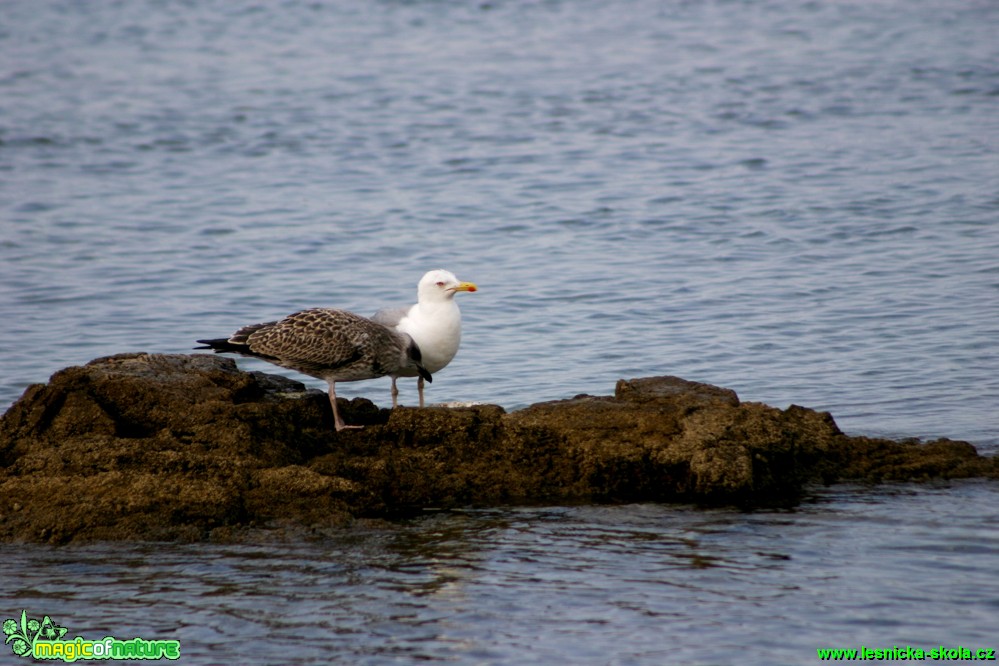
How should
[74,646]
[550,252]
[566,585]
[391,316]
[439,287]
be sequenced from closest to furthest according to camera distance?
[74,646] → [566,585] → [439,287] → [391,316] → [550,252]

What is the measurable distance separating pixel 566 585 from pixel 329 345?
8.16ft

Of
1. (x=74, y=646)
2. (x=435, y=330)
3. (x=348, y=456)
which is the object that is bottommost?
(x=74, y=646)

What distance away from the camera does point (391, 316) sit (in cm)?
873

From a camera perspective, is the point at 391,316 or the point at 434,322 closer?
the point at 434,322

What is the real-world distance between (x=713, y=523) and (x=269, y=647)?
245 cm

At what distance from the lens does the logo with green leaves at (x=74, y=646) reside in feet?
18.7

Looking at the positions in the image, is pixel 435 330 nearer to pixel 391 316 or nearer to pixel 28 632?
pixel 391 316

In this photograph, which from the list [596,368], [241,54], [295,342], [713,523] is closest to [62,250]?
[596,368]

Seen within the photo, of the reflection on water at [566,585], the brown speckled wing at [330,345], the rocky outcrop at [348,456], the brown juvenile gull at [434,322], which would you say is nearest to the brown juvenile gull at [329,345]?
the brown speckled wing at [330,345]

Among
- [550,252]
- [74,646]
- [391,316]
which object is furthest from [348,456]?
[550,252]

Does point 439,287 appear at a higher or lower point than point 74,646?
higher

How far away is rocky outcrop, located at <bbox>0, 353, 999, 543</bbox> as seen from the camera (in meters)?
6.86

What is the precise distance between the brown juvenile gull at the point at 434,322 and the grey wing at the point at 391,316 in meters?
0.04

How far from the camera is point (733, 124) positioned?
2205 cm
